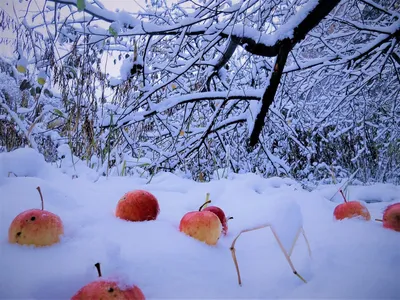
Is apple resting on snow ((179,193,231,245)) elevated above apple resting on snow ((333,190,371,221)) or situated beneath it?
elevated above

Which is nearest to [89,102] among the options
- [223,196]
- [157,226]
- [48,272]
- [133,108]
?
[133,108]

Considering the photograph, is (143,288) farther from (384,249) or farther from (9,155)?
(9,155)

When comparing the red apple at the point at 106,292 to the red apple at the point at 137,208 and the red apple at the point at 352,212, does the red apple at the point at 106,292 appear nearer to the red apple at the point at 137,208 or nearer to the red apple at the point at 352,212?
the red apple at the point at 137,208

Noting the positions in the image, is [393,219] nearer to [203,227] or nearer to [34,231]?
[203,227]

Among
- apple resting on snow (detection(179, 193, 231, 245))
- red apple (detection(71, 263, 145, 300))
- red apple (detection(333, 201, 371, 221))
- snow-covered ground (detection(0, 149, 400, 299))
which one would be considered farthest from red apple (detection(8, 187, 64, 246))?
red apple (detection(333, 201, 371, 221))

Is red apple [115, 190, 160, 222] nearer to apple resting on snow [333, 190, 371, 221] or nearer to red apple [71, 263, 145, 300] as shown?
red apple [71, 263, 145, 300]

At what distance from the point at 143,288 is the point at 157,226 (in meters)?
0.24

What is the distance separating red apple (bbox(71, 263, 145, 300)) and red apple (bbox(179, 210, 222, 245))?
0.80 ft

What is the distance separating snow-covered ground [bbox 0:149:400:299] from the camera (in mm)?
464

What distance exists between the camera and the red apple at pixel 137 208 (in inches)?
29.6

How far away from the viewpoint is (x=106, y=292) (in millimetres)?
407

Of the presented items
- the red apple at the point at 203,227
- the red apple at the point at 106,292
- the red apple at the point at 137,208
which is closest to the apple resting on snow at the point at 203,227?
the red apple at the point at 203,227

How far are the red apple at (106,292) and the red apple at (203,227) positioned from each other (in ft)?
0.80

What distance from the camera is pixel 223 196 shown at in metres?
1.18
